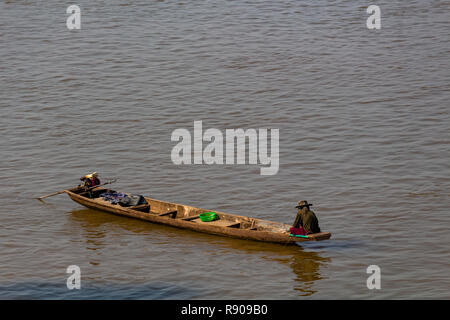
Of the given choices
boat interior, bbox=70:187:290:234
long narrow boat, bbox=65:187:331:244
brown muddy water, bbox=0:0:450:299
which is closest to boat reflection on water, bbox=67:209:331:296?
brown muddy water, bbox=0:0:450:299

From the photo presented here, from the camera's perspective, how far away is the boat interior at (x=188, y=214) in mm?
23359

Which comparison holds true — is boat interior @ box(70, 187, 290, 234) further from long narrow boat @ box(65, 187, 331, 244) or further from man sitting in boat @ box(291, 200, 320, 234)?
man sitting in boat @ box(291, 200, 320, 234)

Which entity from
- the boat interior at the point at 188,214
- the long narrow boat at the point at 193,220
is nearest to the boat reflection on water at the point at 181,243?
the long narrow boat at the point at 193,220

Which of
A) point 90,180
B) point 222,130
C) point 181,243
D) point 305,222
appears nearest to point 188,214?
point 181,243

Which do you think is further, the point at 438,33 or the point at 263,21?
the point at 263,21

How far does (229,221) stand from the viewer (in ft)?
79.5

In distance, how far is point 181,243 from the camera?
2384cm

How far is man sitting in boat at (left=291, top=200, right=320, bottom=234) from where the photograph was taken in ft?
72.6

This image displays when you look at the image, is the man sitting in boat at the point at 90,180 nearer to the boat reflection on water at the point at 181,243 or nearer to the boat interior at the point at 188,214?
the boat interior at the point at 188,214

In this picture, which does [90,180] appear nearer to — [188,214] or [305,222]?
[188,214]

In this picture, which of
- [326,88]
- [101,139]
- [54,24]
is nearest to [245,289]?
[101,139]

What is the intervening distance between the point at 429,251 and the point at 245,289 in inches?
207

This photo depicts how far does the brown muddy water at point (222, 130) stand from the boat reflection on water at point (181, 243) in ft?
0.20
